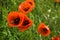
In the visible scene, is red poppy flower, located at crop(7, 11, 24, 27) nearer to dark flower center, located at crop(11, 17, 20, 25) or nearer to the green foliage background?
dark flower center, located at crop(11, 17, 20, 25)

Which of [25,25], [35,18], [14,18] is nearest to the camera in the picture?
[25,25]

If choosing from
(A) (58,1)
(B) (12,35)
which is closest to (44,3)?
(A) (58,1)

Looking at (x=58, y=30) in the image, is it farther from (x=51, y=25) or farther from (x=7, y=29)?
(x=7, y=29)

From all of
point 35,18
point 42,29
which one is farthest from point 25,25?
point 35,18

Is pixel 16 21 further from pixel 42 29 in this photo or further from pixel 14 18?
pixel 42 29

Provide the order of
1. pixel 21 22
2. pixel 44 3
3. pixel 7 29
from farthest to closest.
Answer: pixel 44 3
pixel 7 29
pixel 21 22
